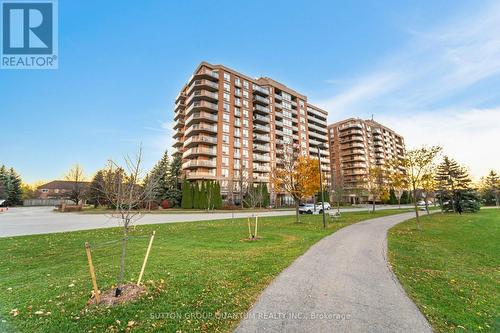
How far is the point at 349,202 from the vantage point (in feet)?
287

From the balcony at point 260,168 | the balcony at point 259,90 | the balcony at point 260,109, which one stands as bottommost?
the balcony at point 260,168

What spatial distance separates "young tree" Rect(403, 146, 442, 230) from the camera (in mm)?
18112

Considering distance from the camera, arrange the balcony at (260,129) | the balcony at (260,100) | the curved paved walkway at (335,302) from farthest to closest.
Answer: the balcony at (260,100) < the balcony at (260,129) < the curved paved walkway at (335,302)

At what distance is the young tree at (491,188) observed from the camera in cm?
5833

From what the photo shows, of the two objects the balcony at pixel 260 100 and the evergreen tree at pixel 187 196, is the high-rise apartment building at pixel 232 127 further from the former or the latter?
the evergreen tree at pixel 187 196

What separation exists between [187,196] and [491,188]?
71.9m

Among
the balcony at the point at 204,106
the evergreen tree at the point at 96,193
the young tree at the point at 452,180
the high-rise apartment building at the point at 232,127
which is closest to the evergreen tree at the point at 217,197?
the high-rise apartment building at the point at 232,127

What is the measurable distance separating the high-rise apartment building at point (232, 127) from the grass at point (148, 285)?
42.3m

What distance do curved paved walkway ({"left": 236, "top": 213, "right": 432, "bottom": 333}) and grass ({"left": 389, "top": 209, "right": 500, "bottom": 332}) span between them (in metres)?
0.40

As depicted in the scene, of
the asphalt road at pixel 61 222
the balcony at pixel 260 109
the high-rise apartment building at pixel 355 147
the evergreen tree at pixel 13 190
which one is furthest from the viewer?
the high-rise apartment building at pixel 355 147

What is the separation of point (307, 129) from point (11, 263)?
247 ft

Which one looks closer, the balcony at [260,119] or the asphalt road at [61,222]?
the asphalt road at [61,222]

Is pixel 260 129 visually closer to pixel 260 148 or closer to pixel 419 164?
pixel 260 148

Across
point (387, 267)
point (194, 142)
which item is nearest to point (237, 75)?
point (194, 142)
